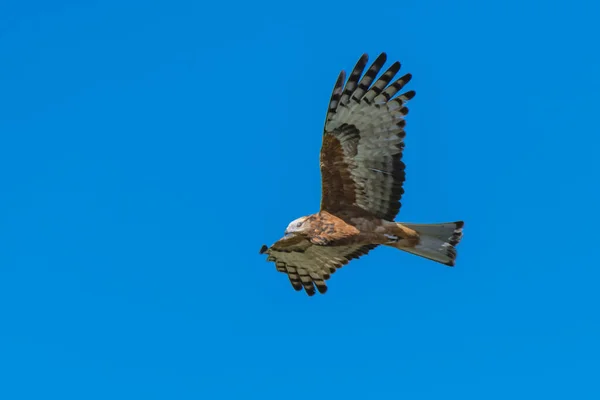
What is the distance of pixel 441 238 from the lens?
10734mm

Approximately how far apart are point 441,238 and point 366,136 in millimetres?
1522

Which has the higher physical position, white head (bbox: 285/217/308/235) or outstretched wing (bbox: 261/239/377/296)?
outstretched wing (bbox: 261/239/377/296)

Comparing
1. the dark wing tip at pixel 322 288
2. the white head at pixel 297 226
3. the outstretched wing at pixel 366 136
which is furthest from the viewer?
the dark wing tip at pixel 322 288

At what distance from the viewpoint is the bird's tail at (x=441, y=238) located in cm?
1070

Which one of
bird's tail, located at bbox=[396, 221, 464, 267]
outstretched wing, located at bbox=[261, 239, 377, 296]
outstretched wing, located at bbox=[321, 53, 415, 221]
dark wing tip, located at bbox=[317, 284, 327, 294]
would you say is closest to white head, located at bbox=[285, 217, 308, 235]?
outstretched wing, located at bbox=[321, 53, 415, 221]

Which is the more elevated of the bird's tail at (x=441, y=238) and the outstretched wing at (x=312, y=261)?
the outstretched wing at (x=312, y=261)

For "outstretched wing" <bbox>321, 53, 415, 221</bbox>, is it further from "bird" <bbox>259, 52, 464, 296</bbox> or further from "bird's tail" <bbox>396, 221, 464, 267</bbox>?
"bird's tail" <bbox>396, 221, 464, 267</bbox>

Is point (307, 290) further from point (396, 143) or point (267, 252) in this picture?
point (396, 143)

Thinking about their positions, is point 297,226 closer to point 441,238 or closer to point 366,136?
point 366,136

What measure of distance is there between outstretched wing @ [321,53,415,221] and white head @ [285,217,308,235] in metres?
0.43

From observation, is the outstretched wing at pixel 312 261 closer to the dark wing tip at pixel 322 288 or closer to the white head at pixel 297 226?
the dark wing tip at pixel 322 288

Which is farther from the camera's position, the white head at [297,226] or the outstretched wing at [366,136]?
the white head at [297,226]

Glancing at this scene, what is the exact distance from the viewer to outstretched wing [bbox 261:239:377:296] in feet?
37.6

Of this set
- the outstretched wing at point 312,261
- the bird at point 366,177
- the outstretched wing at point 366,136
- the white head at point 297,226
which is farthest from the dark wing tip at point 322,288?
the outstretched wing at point 366,136
